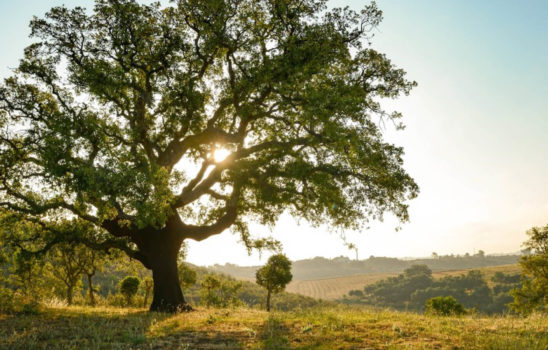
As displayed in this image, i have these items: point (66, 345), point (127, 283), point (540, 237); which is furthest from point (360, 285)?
point (66, 345)

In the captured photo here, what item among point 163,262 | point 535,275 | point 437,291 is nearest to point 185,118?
point 163,262

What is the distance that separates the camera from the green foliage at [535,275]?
34781 mm

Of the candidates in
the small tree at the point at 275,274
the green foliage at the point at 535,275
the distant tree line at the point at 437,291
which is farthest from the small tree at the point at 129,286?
the distant tree line at the point at 437,291

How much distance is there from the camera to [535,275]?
35.7m

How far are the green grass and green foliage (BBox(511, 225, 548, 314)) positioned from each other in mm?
30670

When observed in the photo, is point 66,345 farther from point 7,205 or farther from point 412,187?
point 412,187

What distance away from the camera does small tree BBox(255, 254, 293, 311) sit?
1458 inches

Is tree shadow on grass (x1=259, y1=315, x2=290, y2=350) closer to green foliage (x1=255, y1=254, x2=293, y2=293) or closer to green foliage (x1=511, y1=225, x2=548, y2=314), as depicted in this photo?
green foliage (x1=255, y1=254, x2=293, y2=293)

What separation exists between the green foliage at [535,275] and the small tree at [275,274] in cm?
2283

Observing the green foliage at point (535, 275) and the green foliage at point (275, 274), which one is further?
the green foliage at point (275, 274)

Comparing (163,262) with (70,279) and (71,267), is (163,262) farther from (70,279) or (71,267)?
(70,279)

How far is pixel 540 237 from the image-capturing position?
36.3m

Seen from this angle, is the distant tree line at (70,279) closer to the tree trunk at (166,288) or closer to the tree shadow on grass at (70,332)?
the tree trunk at (166,288)

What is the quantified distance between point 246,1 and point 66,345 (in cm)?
1449
